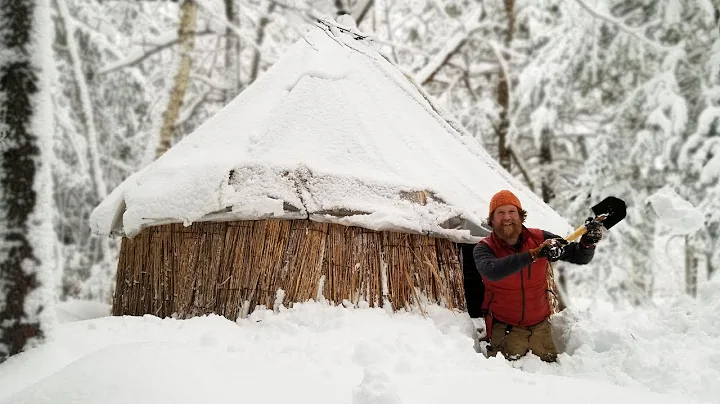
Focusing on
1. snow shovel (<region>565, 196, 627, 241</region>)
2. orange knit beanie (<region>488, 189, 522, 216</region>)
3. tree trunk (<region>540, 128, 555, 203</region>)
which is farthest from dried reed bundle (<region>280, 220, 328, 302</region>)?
tree trunk (<region>540, 128, 555, 203</region>)

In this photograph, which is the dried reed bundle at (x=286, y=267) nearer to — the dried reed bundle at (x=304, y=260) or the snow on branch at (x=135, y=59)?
the dried reed bundle at (x=304, y=260)

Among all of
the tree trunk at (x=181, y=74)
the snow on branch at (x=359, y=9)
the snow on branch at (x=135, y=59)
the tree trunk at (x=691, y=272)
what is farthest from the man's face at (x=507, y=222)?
the tree trunk at (x=691, y=272)

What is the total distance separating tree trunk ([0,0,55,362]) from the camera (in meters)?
2.35

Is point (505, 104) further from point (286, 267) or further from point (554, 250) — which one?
point (286, 267)

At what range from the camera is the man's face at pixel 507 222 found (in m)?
3.06

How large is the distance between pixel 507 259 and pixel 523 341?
2.18 ft

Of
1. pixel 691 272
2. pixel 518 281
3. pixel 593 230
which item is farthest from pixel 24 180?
pixel 691 272

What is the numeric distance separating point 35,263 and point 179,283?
3.04 feet

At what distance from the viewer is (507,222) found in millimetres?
3053

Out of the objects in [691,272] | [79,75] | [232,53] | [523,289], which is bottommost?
[691,272]

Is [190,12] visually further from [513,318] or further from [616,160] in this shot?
[616,160]

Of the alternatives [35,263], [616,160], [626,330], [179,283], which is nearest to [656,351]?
[626,330]

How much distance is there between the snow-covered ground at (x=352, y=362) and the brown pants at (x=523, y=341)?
0.43 ft

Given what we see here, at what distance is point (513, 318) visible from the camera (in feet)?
10.5
